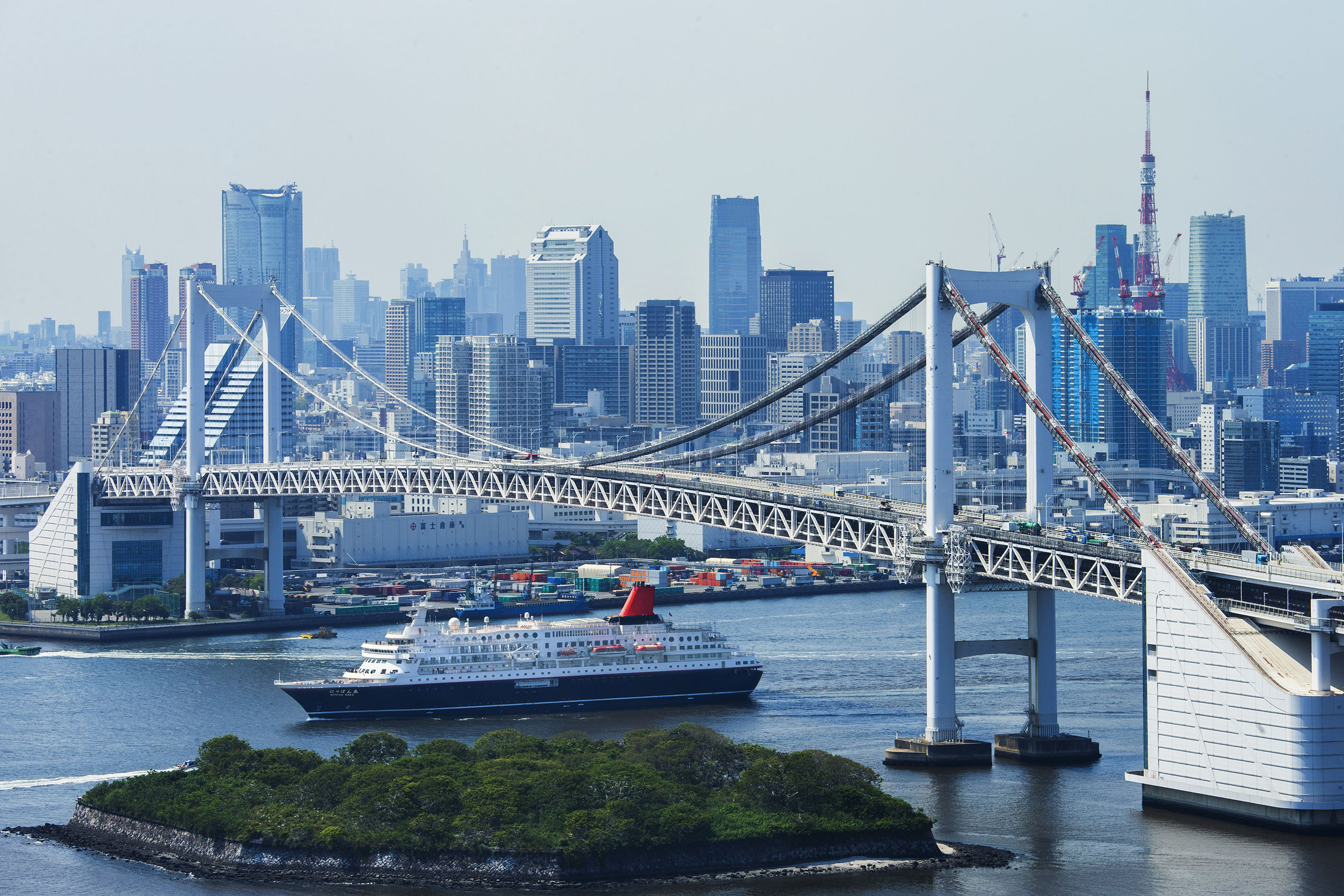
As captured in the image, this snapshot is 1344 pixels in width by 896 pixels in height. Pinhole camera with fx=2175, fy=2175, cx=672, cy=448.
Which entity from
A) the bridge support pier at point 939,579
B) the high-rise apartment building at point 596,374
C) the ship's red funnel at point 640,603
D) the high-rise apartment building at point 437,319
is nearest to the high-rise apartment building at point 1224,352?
the high-rise apartment building at point 596,374

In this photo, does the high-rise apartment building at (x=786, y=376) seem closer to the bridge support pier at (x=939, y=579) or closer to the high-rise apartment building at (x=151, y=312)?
the high-rise apartment building at (x=151, y=312)

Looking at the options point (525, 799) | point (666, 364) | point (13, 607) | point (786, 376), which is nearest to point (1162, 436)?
point (525, 799)

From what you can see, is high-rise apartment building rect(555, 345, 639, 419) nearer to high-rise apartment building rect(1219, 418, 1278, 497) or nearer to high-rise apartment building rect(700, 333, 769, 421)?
high-rise apartment building rect(700, 333, 769, 421)

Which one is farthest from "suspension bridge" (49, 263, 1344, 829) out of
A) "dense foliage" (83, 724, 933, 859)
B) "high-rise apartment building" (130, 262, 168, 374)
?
"high-rise apartment building" (130, 262, 168, 374)

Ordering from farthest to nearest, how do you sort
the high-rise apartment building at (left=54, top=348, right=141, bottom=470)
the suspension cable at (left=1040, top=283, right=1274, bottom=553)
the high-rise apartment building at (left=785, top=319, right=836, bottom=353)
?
the high-rise apartment building at (left=785, top=319, right=836, bottom=353), the high-rise apartment building at (left=54, top=348, right=141, bottom=470), the suspension cable at (left=1040, top=283, right=1274, bottom=553)

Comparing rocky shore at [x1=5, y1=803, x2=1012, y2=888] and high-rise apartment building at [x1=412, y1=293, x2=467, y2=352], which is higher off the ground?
high-rise apartment building at [x1=412, y1=293, x2=467, y2=352]
